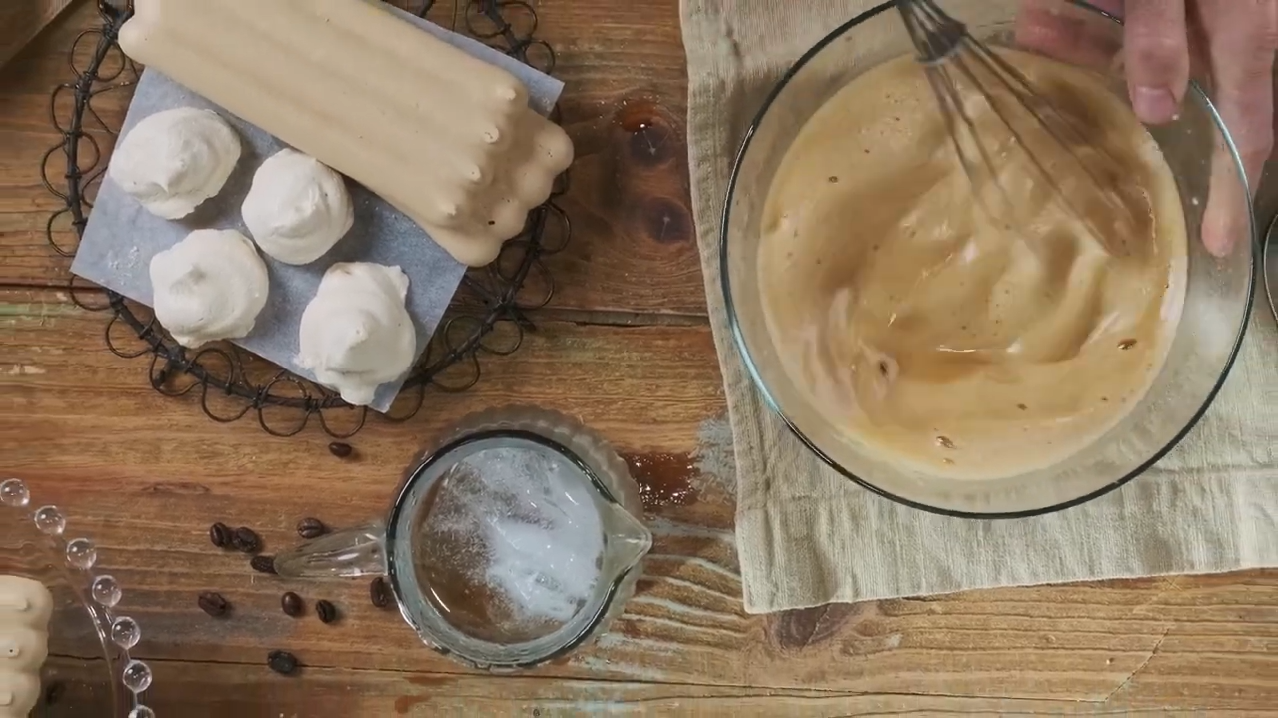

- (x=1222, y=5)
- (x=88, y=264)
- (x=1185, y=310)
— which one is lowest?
(x=88, y=264)

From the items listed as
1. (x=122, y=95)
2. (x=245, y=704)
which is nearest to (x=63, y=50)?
(x=122, y=95)

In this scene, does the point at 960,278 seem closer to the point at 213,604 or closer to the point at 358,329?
the point at 358,329

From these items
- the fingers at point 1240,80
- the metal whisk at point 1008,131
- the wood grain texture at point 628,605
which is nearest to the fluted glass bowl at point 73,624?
the wood grain texture at point 628,605

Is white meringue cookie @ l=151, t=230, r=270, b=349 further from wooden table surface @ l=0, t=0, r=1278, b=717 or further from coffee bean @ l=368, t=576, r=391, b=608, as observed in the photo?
coffee bean @ l=368, t=576, r=391, b=608

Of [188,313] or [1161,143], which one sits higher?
[1161,143]

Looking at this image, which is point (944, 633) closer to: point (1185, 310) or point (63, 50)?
point (1185, 310)

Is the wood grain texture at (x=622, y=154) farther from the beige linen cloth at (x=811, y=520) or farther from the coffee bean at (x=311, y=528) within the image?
the coffee bean at (x=311, y=528)
